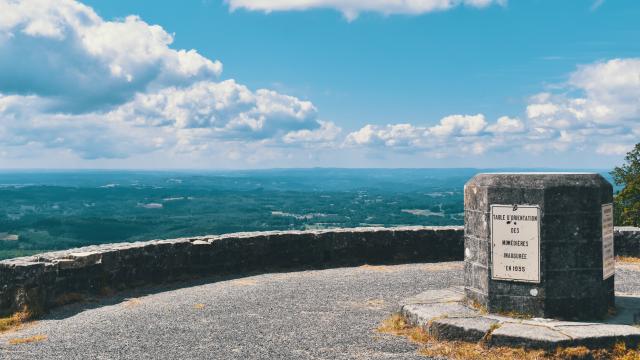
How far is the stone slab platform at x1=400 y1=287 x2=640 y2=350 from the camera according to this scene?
19.9ft

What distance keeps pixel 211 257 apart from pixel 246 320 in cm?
416

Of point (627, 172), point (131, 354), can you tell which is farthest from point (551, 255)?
point (627, 172)

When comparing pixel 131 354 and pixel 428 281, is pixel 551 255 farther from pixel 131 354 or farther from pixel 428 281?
pixel 131 354

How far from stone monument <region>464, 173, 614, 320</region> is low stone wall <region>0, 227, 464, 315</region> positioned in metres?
5.68

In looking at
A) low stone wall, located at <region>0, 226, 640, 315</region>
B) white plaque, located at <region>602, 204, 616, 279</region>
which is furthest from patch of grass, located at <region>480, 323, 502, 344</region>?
low stone wall, located at <region>0, 226, 640, 315</region>

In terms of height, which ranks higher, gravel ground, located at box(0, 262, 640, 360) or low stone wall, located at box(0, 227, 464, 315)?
low stone wall, located at box(0, 227, 464, 315)

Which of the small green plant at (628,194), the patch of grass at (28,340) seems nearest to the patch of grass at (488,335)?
the patch of grass at (28,340)

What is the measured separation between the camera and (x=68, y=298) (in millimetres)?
9297

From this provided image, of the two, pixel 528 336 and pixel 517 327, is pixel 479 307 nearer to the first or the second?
pixel 517 327

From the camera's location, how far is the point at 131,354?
6.27 meters

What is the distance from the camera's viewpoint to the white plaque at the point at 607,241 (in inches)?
282

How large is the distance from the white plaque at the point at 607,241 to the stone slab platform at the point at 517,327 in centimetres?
58

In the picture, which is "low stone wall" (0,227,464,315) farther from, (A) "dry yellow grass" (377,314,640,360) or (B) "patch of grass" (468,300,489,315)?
(A) "dry yellow grass" (377,314,640,360)

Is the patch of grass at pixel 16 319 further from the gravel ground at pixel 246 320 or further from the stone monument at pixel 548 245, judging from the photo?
the stone monument at pixel 548 245
